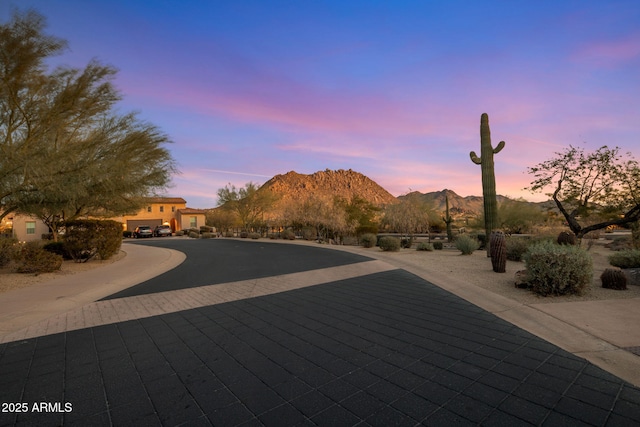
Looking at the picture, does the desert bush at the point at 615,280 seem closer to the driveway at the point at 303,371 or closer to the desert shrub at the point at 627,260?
the desert shrub at the point at 627,260

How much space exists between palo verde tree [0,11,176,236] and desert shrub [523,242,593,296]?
11.7m

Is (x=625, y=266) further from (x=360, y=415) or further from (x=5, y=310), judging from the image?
(x=5, y=310)

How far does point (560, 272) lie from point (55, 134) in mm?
14243

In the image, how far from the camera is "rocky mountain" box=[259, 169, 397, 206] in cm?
9594

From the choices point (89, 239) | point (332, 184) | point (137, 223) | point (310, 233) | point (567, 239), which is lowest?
point (310, 233)

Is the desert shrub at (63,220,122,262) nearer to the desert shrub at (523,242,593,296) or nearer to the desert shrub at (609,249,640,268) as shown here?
the desert shrub at (523,242,593,296)

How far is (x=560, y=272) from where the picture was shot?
6.82 meters

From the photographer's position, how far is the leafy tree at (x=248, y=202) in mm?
42688

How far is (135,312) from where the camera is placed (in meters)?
6.29

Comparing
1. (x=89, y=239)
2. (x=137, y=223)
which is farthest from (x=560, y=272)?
(x=137, y=223)

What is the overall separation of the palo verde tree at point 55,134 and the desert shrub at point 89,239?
7.26ft

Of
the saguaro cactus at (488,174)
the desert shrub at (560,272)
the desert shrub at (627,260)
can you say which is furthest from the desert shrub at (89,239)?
the desert shrub at (627,260)

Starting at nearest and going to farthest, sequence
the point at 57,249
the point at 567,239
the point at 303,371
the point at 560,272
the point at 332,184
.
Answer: the point at 303,371
the point at 560,272
the point at 567,239
the point at 57,249
the point at 332,184

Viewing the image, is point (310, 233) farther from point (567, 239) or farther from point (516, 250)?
point (567, 239)
